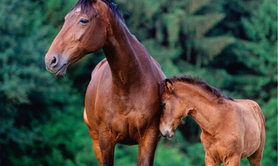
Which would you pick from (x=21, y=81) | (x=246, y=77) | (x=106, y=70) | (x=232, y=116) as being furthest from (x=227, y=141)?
(x=246, y=77)

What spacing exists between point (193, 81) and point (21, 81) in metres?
12.1

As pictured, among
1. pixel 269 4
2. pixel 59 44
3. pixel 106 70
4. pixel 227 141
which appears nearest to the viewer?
pixel 59 44

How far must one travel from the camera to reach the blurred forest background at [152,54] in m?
16.8

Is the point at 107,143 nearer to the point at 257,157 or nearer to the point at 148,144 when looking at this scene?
the point at 148,144

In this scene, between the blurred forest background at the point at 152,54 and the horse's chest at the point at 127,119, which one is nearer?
the horse's chest at the point at 127,119

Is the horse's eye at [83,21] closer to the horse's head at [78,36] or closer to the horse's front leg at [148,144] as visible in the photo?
the horse's head at [78,36]

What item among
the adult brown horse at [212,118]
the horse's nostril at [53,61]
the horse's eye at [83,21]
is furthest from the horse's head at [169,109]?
the horse's nostril at [53,61]

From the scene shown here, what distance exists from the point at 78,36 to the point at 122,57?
0.70 metres

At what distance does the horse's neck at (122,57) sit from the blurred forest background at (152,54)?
215 inches

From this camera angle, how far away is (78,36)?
4180mm

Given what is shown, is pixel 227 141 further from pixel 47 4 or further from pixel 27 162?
pixel 47 4

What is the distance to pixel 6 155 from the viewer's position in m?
17.1

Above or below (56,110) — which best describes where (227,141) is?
above

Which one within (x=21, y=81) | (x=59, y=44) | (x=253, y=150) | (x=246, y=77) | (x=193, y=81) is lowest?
(x=246, y=77)
